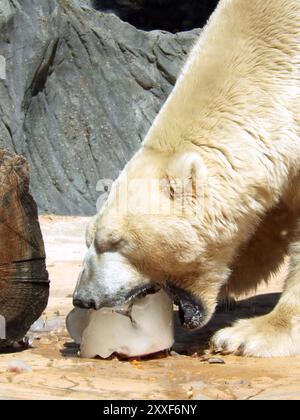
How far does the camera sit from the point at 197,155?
131 inches

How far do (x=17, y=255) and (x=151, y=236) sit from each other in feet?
1.80

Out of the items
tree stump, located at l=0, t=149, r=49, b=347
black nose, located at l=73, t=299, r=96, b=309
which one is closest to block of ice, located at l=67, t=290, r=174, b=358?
black nose, located at l=73, t=299, r=96, b=309

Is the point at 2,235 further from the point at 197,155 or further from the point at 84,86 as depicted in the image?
the point at 84,86

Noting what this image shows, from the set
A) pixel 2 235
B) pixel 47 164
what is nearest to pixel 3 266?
pixel 2 235

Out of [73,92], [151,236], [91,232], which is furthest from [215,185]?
[73,92]

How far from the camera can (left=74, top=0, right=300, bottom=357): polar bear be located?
3.29m

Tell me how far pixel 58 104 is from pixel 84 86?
1.67 feet

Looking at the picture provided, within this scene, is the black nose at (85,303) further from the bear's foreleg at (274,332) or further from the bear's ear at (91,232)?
the bear's foreleg at (274,332)

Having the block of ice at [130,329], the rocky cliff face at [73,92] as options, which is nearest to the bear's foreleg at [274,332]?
the block of ice at [130,329]

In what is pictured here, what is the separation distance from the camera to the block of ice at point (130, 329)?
3.31 m

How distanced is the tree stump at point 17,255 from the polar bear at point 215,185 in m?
0.20

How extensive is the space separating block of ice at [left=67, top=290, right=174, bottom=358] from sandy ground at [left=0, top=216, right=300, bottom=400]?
2.2 inches

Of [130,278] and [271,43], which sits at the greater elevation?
[271,43]
